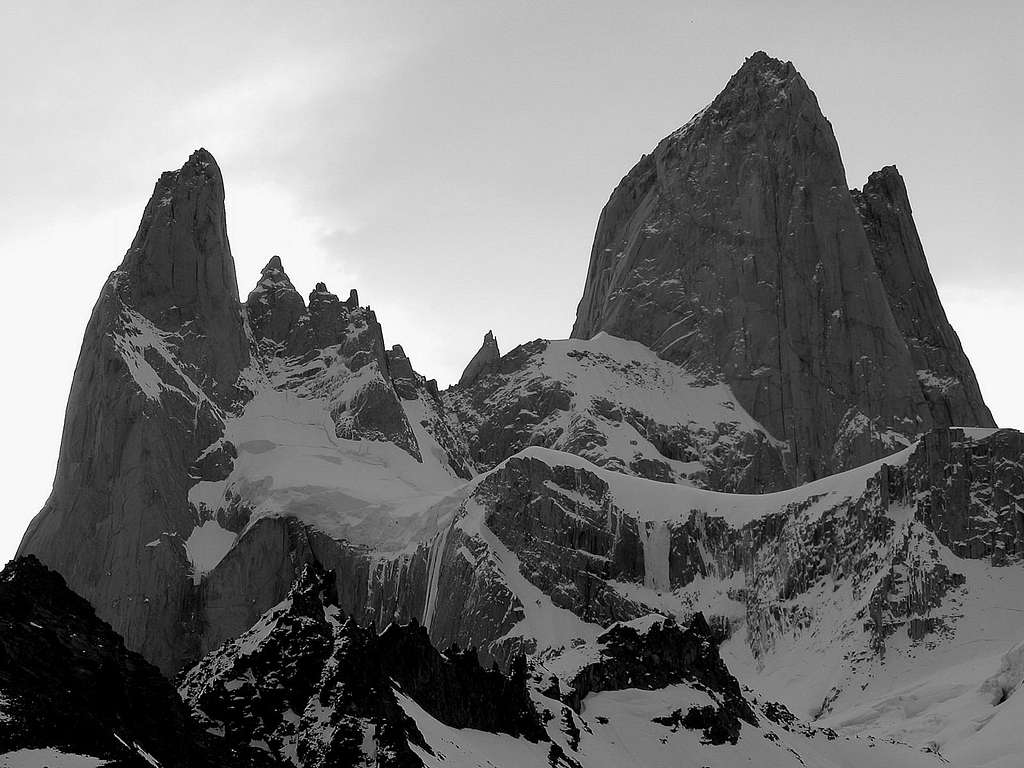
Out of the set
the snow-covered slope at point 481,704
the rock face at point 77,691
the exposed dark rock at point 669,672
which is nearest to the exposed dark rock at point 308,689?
the snow-covered slope at point 481,704

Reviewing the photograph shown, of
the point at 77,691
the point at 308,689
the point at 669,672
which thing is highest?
the point at 669,672

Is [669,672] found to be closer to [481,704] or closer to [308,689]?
[481,704]

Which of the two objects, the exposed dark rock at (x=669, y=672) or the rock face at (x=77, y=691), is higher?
the exposed dark rock at (x=669, y=672)

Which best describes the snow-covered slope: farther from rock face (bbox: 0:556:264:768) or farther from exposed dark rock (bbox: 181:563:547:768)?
rock face (bbox: 0:556:264:768)

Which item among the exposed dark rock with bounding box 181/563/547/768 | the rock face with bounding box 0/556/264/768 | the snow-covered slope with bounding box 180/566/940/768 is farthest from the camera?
the snow-covered slope with bounding box 180/566/940/768

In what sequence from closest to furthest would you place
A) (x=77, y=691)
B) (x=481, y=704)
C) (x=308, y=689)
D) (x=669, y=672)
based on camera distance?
1. (x=77, y=691)
2. (x=308, y=689)
3. (x=481, y=704)
4. (x=669, y=672)

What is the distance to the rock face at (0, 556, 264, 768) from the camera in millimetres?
71250

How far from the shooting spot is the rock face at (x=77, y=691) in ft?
234

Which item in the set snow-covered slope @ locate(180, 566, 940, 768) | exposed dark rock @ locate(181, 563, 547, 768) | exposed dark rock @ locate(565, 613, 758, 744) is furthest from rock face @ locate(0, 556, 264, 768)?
exposed dark rock @ locate(565, 613, 758, 744)

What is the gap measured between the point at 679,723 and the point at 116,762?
71.0 m

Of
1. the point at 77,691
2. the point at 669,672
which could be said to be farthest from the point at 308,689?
the point at 669,672

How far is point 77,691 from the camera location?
75.6 meters

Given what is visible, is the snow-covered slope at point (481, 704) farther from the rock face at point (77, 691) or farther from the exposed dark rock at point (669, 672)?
the rock face at point (77, 691)

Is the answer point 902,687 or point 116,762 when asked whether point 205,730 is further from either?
point 902,687
